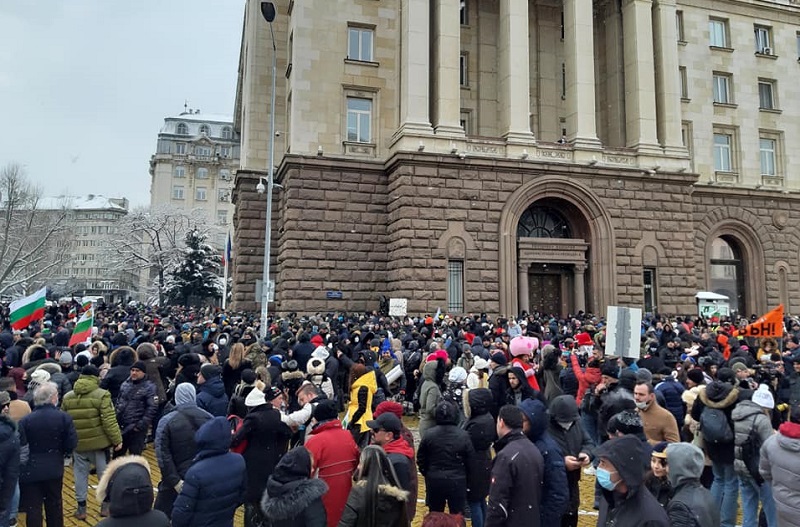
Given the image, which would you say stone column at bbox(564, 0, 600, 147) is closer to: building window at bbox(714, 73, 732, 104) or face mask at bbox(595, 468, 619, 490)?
building window at bbox(714, 73, 732, 104)

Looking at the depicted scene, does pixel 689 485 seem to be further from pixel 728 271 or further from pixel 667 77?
pixel 728 271

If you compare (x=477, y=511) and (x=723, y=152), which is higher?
(x=723, y=152)

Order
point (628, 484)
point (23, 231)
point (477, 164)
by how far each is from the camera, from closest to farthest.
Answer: point (628, 484)
point (477, 164)
point (23, 231)

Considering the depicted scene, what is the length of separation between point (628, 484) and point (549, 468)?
164 centimetres

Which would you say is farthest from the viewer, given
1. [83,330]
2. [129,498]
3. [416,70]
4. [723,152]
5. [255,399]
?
[723,152]

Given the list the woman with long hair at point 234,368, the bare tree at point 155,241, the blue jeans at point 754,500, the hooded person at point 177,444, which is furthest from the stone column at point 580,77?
the bare tree at point 155,241

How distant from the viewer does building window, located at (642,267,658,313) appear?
26.5 meters

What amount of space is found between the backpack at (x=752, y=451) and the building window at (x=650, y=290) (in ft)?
69.6

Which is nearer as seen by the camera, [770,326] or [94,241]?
[770,326]

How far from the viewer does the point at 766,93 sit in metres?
34.9

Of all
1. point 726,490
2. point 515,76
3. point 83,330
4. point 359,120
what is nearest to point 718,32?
point 515,76

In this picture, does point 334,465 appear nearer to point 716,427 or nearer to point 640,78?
point 716,427

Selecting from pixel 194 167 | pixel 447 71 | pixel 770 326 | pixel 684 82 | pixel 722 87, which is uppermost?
pixel 194 167

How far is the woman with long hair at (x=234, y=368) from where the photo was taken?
31.9 ft
